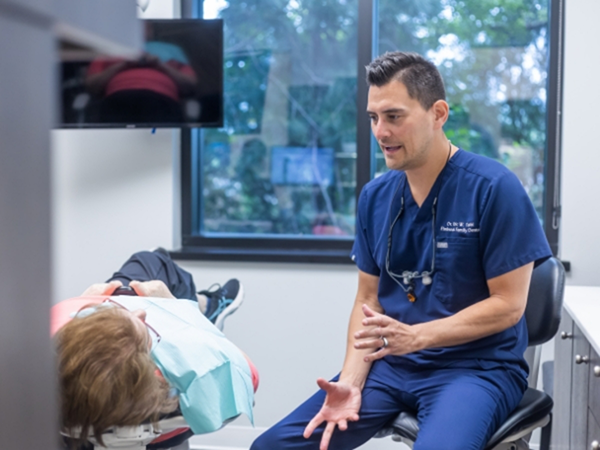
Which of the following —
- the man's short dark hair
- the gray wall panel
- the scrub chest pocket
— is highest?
the man's short dark hair

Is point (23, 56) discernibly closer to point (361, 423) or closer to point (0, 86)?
point (0, 86)

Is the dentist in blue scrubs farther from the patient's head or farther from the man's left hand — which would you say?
the patient's head

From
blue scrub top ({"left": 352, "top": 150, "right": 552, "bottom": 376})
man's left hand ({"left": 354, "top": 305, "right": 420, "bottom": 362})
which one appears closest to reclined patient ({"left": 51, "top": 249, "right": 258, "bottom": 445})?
man's left hand ({"left": 354, "top": 305, "right": 420, "bottom": 362})

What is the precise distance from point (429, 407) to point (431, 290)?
274 mm

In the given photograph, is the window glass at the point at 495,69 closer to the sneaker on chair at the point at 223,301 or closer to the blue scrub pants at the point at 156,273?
the sneaker on chair at the point at 223,301

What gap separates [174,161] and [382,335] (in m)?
1.46

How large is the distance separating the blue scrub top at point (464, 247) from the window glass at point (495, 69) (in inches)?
41.6

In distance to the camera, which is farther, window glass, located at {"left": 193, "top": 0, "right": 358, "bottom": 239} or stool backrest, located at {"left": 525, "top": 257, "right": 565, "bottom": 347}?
window glass, located at {"left": 193, "top": 0, "right": 358, "bottom": 239}

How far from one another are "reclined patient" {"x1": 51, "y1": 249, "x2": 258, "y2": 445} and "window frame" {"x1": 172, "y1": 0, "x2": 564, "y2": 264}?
805 mm

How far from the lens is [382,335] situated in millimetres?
1461

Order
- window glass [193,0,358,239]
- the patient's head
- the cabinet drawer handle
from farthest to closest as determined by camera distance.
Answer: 1. window glass [193,0,358,239]
2. the cabinet drawer handle
3. the patient's head

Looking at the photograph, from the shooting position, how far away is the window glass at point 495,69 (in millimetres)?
2541

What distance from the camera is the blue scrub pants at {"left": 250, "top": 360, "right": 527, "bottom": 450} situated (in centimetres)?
133

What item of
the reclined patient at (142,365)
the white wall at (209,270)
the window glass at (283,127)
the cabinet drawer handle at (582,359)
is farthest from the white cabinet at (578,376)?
the window glass at (283,127)
